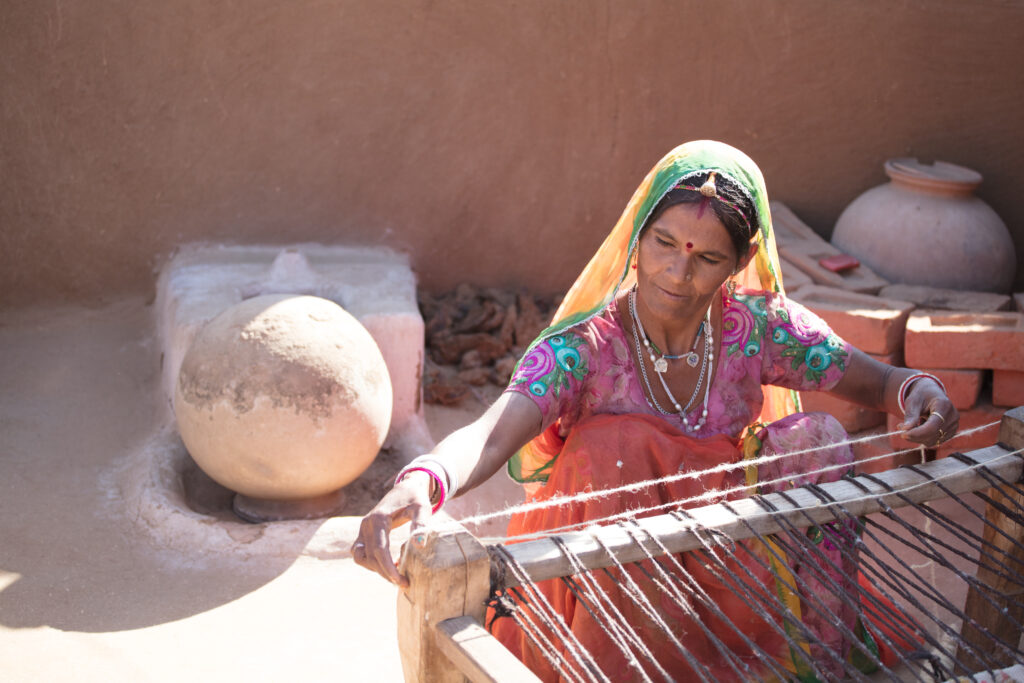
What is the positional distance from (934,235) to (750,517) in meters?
3.03

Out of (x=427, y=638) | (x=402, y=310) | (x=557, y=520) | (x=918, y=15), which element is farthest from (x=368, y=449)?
(x=918, y=15)

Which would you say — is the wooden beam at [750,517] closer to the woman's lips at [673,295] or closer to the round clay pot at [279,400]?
the woman's lips at [673,295]

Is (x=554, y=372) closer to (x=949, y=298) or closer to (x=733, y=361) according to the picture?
(x=733, y=361)

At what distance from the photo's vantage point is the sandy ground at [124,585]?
3.00m

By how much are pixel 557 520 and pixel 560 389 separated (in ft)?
1.02

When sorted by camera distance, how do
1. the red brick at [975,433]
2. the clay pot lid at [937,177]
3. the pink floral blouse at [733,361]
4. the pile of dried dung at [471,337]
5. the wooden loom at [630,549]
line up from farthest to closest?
1. the pile of dried dung at [471,337]
2. the clay pot lid at [937,177]
3. the red brick at [975,433]
4. the pink floral blouse at [733,361]
5. the wooden loom at [630,549]

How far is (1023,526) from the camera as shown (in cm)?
227

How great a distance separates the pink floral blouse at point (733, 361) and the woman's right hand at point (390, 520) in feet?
2.23

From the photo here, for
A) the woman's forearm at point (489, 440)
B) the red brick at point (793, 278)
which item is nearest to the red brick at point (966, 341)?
the red brick at point (793, 278)

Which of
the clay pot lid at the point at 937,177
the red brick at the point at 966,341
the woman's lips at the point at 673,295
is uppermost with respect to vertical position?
the woman's lips at the point at 673,295

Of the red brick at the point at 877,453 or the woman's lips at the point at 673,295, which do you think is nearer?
the woman's lips at the point at 673,295

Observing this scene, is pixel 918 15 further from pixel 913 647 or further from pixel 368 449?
pixel 913 647

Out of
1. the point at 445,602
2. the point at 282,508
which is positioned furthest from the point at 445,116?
the point at 445,602

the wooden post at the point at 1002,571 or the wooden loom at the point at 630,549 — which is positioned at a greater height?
the wooden loom at the point at 630,549
